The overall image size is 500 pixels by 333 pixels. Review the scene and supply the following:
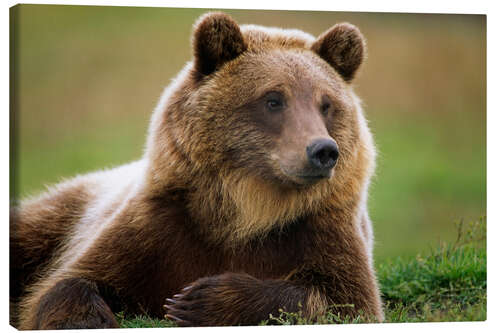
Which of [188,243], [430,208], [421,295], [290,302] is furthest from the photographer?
[430,208]

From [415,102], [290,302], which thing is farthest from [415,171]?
[290,302]

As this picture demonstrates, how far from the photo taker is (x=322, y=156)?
6.81 metres

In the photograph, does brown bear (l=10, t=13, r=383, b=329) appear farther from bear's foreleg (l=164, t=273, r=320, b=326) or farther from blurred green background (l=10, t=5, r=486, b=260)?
blurred green background (l=10, t=5, r=486, b=260)

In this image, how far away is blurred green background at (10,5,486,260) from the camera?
7966mm

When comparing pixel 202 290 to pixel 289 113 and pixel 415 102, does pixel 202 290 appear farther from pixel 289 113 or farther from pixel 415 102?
pixel 415 102

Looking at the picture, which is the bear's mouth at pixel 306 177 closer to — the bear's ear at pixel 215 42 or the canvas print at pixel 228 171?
the canvas print at pixel 228 171

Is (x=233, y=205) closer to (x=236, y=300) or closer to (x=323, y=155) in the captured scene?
(x=236, y=300)

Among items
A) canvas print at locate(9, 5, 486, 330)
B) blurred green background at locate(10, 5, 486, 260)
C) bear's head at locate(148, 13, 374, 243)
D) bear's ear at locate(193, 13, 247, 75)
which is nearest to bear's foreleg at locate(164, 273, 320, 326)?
canvas print at locate(9, 5, 486, 330)

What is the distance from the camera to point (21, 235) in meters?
8.64

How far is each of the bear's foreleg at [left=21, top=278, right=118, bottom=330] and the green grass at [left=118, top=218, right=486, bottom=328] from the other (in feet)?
8.53

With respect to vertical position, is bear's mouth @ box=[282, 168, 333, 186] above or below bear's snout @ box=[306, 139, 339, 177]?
below

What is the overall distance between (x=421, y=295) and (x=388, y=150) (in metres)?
2.79

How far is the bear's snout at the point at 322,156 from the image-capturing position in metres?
6.77

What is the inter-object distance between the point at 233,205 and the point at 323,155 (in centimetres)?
105
